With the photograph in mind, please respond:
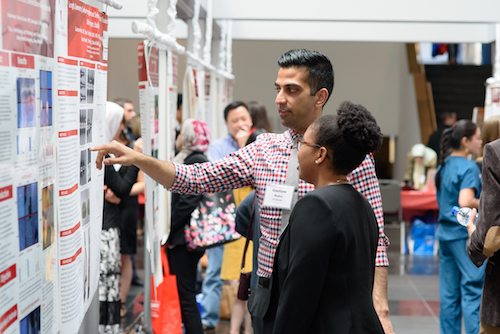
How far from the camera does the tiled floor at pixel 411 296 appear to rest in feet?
15.5

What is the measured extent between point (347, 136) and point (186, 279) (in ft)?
7.02

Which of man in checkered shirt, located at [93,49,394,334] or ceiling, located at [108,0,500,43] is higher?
ceiling, located at [108,0,500,43]

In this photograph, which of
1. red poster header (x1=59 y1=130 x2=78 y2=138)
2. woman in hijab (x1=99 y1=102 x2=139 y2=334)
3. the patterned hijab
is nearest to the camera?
red poster header (x1=59 y1=130 x2=78 y2=138)

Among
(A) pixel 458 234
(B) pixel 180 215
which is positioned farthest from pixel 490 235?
(B) pixel 180 215

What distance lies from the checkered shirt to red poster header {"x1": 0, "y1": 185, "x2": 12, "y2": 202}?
0.87 m

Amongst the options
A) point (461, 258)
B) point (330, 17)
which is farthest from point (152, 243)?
point (330, 17)

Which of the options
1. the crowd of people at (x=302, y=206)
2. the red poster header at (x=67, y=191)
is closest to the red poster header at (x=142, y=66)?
the crowd of people at (x=302, y=206)

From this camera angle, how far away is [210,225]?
3477 mm

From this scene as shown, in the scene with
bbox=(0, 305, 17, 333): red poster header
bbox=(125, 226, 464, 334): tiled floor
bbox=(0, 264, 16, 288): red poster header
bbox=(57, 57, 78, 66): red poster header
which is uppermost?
bbox=(57, 57, 78, 66): red poster header

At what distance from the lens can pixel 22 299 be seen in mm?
1316

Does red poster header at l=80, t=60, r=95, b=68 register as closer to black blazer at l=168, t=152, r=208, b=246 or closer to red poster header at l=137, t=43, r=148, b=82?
red poster header at l=137, t=43, r=148, b=82

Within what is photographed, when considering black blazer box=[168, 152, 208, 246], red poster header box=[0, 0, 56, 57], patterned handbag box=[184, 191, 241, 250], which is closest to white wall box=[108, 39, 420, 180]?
patterned handbag box=[184, 191, 241, 250]

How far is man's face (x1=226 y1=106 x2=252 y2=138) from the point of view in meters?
4.86

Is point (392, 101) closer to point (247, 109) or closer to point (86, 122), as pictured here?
point (247, 109)
